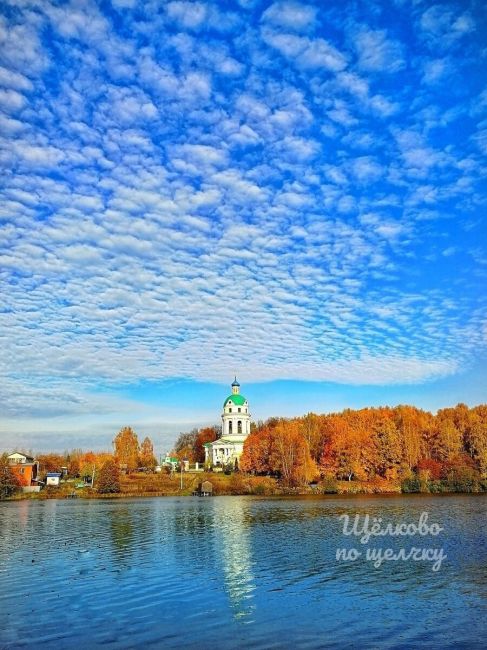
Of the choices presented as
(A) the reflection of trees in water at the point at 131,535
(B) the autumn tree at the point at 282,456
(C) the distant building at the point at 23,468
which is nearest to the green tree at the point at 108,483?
(C) the distant building at the point at 23,468

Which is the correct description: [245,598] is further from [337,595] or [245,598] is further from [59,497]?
[59,497]

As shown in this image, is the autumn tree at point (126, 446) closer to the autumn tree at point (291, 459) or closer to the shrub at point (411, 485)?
the autumn tree at point (291, 459)

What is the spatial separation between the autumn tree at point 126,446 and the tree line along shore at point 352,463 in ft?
105

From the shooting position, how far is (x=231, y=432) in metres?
166

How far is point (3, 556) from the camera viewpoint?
34.8 m

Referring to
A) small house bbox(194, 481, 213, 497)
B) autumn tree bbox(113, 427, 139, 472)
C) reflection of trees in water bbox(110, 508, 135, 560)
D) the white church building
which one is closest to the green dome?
the white church building

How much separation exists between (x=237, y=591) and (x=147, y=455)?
530 feet

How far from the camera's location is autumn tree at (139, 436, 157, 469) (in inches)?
6662

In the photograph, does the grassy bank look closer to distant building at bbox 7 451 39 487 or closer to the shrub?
the shrub

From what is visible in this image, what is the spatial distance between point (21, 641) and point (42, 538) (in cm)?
2766

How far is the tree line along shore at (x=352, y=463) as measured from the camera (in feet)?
348

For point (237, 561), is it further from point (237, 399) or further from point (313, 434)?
point (237, 399)

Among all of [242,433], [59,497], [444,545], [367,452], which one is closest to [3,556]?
[444,545]

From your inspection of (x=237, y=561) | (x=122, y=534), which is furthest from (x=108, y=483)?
(x=237, y=561)
